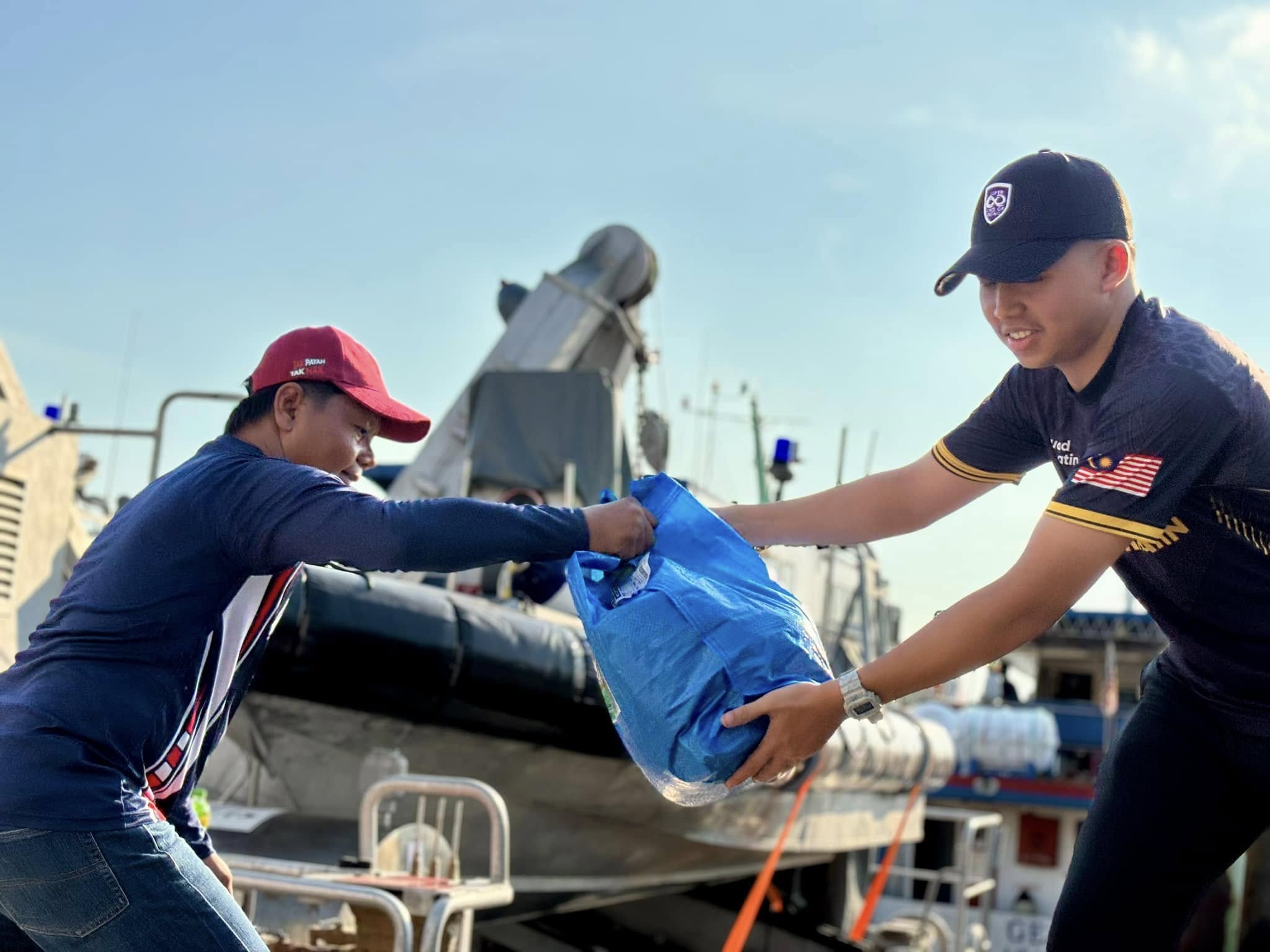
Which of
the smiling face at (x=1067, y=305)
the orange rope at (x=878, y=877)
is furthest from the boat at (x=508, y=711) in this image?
the smiling face at (x=1067, y=305)

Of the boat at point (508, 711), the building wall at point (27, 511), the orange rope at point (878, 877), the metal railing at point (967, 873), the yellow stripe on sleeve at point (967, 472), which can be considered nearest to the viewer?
the yellow stripe on sleeve at point (967, 472)

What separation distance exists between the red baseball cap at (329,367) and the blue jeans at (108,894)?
2.40 ft

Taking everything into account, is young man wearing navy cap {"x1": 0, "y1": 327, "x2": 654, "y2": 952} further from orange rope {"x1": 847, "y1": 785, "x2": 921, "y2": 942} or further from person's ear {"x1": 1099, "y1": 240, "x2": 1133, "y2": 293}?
orange rope {"x1": 847, "y1": 785, "x2": 921, "y2": 942}

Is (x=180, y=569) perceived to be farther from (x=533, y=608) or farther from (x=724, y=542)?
(x=533, y=608)

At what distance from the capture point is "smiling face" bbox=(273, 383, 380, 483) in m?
2.22

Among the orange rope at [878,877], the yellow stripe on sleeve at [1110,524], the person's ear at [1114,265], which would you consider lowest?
the orange rope at [878,877]

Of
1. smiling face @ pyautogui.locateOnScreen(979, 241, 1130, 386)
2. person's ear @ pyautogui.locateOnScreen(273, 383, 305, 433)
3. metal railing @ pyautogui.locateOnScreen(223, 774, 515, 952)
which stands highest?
smiling face @ pyautogui.locateOnScreen(979, 241, 1130, 386)

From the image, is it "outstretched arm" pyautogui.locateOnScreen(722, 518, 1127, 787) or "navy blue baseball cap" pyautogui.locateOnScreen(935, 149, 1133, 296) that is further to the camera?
"navy blue baseball cap" pyautogui.locateOnScreen(935, 149, 1133, 296)

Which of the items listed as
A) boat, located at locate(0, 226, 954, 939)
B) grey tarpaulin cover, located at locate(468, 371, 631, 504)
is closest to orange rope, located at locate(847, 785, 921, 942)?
boat, located at locate(0, 226, 954, 939)

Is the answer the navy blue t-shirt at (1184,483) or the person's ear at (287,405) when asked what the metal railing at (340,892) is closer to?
the person's ear at (287,405)

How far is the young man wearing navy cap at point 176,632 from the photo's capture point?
1813 mm

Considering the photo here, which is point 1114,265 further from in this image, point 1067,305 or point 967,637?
point 967,637

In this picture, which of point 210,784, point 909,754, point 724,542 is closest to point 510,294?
point 909,754

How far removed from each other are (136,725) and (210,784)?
5.36 metres
